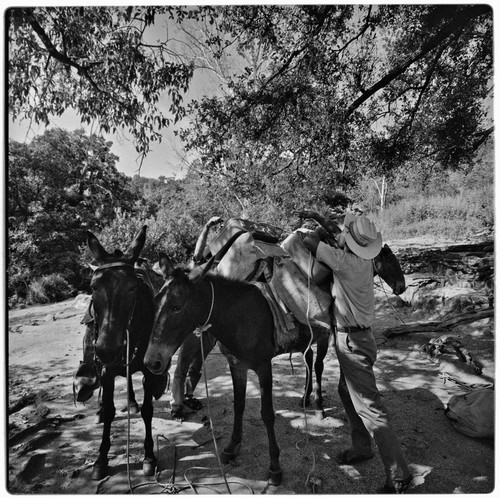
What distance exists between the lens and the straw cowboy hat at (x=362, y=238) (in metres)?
2.61

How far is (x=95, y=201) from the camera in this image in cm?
412

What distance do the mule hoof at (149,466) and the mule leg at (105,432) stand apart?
0.33 m

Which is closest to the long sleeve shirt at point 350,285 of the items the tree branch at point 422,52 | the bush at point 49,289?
the tree branch at point 422,52

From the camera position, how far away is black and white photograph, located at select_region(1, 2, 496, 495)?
264cm

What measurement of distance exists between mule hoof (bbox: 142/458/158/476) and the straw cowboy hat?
8.57 feet

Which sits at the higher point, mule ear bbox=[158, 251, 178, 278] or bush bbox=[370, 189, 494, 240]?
bush bbox=[370, 189, 494, 240]

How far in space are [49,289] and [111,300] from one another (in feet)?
8.09

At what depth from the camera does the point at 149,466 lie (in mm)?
2727

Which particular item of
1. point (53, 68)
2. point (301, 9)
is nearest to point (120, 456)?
point (53, 68)

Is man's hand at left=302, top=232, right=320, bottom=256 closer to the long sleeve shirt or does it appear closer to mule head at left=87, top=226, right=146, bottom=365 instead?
the long sleeve shirt

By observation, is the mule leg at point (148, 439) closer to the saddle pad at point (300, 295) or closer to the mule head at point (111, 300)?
the mule head at point (111, 300)

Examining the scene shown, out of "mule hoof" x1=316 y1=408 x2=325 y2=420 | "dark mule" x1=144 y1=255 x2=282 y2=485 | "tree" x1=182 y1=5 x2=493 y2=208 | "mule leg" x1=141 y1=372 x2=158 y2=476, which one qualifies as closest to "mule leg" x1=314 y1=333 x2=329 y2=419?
"mule hoof" x1=316 y1=408 x2=325 y2=420

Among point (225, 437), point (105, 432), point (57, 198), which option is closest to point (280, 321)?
point (225, 437)

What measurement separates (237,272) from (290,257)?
1.87 ft
